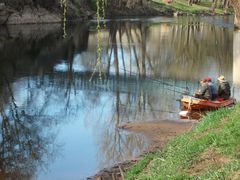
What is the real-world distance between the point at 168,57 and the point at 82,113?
20.9 meters

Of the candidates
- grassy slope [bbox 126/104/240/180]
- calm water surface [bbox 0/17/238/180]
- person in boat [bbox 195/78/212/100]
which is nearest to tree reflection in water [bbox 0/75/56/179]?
calm water surface [bbox 0/17/238/180]

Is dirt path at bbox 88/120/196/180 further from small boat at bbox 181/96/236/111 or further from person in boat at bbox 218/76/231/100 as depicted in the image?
person in boat at bbox 218/76/231/100

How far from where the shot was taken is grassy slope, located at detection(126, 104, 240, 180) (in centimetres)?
897

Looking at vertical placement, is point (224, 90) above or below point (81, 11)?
below

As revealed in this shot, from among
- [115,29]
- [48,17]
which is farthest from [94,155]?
[48,17]

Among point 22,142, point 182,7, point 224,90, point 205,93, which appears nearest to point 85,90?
point 205,93

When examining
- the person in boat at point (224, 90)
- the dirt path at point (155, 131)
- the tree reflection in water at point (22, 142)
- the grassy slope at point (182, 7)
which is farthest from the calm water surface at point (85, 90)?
the grassy slope at point (182, 7)

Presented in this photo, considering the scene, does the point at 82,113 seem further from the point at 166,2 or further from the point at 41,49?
the point at 166,2

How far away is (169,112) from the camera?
24562 millimetres

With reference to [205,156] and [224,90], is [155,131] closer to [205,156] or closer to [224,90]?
[224,90]

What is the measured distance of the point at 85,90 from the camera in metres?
29.5

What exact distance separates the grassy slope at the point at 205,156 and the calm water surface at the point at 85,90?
2542 millimetres

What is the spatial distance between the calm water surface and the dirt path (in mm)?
491

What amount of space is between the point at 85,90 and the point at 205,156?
19.9 m
